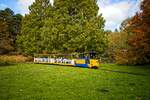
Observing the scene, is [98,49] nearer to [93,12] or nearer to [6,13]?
[93,12]

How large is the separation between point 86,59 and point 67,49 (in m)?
7.06

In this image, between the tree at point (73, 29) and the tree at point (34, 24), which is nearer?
the tree at point (73, 29)

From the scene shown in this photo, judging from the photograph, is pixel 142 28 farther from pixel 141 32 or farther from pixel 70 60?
pixel 70 60

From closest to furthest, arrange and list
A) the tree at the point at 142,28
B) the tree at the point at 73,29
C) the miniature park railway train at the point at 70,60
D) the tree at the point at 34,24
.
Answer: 1. the tree at the point at 142,28
2. the miniature park railway train at the point at 70,60
3. the tree at the point at 73,29
4. the tree at the point at 34,24

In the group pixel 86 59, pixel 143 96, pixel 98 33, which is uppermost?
pixel 98 33

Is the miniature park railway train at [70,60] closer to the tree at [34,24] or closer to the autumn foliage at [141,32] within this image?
the tree at [34,24]

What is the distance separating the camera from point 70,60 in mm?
43844

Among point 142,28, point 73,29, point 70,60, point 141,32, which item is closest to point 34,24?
point 73,29

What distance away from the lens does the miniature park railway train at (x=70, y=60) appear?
1557 inches

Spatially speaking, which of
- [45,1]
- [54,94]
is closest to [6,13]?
[45,1]

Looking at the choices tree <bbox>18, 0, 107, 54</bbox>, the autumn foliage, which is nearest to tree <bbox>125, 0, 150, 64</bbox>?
the autumn foliage

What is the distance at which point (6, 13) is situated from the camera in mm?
88125

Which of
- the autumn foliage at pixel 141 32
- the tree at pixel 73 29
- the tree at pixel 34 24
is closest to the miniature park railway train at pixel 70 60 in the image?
the tree at pixel 73 29

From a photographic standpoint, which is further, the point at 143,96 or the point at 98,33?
the point at 98,33
